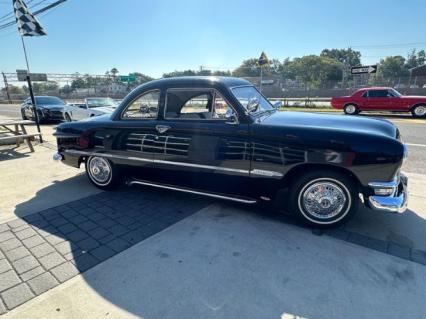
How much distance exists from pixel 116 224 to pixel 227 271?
1.59 m

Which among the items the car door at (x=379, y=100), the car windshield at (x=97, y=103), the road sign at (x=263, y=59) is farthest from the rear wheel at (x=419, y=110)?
Answer: the car windshield at (x=97, y=103)

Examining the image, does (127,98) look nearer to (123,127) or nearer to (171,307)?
(123,127)

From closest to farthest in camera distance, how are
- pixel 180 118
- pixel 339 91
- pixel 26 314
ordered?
pixel 26 314
pixel 180 118
pixel 339 91

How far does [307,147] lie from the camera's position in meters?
3.00

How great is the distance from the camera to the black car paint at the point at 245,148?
2.90m

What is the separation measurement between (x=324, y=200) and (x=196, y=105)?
215 cm

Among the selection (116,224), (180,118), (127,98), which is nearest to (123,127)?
(127,98)

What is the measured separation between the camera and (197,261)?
2680 mm

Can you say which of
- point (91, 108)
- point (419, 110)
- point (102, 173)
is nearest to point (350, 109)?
point (419, 110)

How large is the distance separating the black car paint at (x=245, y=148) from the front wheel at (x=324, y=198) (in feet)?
0.39

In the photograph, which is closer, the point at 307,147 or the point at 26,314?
the point at 26,314

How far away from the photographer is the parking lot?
214 centimetres

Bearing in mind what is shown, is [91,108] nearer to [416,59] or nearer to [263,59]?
[263,59]

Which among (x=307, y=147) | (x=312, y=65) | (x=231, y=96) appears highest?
(x=312, y=65)
